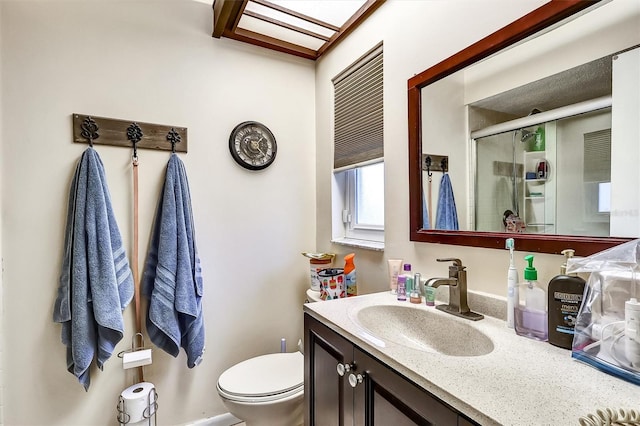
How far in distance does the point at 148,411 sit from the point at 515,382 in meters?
1.59

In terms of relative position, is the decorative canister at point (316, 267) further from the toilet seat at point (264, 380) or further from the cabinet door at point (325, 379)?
the cabinet door at point (325, 379)

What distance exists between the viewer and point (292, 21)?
1.70 m

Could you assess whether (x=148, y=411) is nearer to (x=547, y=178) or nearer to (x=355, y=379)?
(x=355, y=379)

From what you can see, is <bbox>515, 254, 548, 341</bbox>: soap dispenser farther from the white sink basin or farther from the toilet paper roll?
the toilet paper roll

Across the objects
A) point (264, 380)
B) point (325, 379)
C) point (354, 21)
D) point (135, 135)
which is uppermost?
point (354, 21)

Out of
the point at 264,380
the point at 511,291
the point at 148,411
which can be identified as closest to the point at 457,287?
the point at 511,291

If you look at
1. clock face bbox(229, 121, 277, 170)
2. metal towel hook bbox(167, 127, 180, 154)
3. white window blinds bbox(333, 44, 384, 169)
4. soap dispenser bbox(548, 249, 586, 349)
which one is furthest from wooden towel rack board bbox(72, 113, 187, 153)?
soap dispenser bbox(548, 249, 586, 349)

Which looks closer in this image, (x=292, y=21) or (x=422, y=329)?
(x=422, y=329)

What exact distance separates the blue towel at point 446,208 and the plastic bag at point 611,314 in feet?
1.52

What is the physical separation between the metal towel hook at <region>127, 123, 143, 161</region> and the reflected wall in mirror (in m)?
1.41

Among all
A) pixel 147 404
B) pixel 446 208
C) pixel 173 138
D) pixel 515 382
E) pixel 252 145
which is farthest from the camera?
pixel 252 145

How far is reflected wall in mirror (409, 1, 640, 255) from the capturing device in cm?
75

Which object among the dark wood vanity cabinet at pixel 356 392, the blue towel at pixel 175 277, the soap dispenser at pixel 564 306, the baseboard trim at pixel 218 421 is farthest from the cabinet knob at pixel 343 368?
the baseboard trim at pixel 218 421

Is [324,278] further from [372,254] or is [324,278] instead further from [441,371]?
[441,371]
